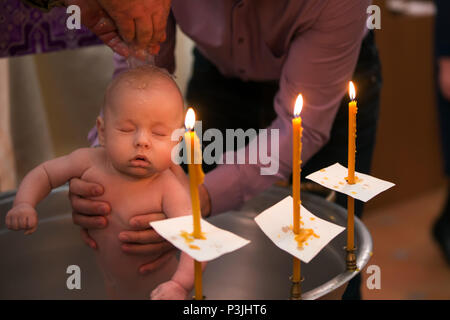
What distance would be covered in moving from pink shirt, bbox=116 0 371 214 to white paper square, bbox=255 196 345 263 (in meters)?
0.27

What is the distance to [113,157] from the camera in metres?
0.74

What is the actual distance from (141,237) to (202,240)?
0.86 ft

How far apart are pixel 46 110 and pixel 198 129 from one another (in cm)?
37

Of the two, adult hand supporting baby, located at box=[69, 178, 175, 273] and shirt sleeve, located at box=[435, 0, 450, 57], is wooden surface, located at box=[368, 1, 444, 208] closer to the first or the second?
shirt sleeve, located at box=[435, 0, 450, 57]

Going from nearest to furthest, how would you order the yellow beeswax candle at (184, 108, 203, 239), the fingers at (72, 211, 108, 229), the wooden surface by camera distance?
the yellow beeswax candle at (184, 108, 203, 239) < the fingers at (72, 211, 108, 229) < the wooden surface

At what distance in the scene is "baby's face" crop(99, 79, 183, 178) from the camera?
2.30 feet

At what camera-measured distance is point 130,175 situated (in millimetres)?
785

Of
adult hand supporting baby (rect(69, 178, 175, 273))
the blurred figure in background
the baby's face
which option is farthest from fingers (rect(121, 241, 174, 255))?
the blurred figure in background

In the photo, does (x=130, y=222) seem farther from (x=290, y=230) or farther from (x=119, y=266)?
(x=290, y=230)

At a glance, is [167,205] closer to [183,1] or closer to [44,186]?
[44,186]

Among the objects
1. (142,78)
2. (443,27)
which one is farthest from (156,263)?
(443,27)

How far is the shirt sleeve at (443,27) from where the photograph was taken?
1562mm

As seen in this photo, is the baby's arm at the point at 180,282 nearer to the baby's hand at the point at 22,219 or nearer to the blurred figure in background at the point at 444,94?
the baby's hand at the point at 22,219
